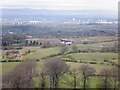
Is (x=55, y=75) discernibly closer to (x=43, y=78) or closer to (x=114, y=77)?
(x=43, y=78)

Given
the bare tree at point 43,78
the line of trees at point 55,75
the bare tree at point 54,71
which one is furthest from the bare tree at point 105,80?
the bare tree at point 43,78

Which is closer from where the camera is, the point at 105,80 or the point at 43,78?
the point at 105,80

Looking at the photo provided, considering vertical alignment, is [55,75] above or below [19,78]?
below

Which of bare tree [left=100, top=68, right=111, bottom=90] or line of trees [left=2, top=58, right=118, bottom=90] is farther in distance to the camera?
bare tree [left=100, top=68, right=111, bottom=90]

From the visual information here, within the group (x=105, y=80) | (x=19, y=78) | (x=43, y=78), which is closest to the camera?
(x=19, y=78)

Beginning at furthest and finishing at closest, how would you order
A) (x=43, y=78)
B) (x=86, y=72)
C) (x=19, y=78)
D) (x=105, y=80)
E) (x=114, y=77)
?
(x=86, y=72)
(x=43, y=78)
(x=105, y=80)
(x=114, y=77)
(x=19, y=78)

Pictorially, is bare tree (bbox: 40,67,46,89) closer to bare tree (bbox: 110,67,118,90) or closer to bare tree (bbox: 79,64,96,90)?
bare tree (bbox: 79,64,96,90)

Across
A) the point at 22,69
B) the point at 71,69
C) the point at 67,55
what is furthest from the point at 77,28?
the point at 22,69

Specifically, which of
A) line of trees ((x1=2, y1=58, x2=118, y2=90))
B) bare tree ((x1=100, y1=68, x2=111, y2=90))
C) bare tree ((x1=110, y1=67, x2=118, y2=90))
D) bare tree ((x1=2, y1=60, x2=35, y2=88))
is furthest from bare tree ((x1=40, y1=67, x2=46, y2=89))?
bare tree ((x1=110, y1=67, x2=118, y2=90))

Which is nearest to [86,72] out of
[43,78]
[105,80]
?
[105,80]
